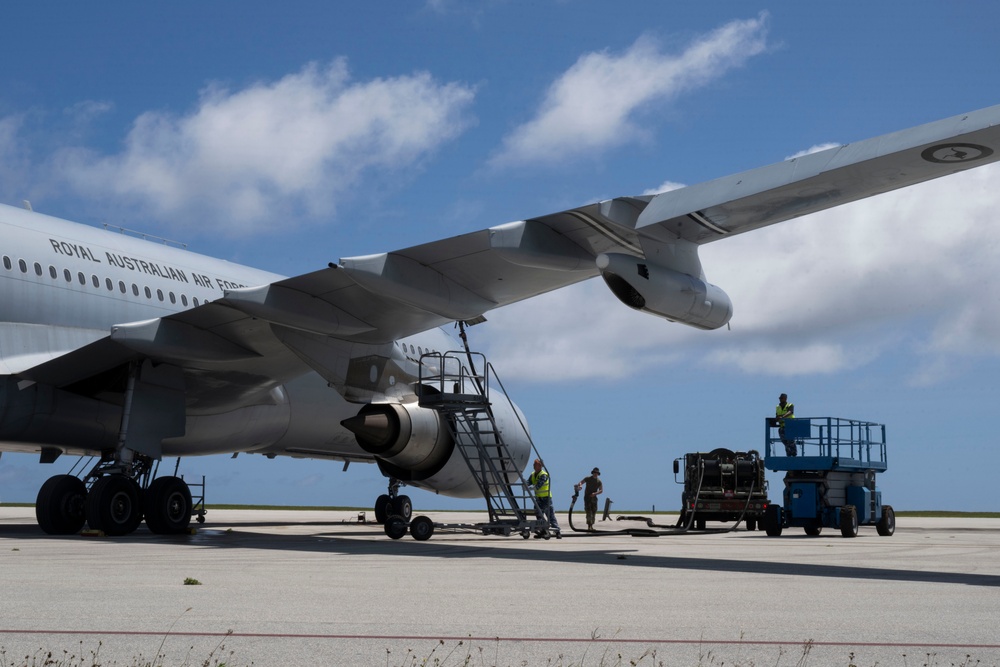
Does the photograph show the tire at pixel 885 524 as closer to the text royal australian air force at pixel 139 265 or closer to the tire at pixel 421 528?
the tire at pixel 421 528

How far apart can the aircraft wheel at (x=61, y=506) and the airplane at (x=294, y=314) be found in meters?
0.03

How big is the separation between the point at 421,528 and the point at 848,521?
926cm

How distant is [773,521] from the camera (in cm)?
2200

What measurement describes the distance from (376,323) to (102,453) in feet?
19.9

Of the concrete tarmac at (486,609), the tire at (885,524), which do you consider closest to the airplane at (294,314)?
the concrete tarmac at (486,609)

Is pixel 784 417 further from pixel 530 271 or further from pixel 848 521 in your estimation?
pixel 530 271

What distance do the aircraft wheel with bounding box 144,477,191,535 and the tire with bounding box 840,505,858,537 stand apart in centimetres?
1245

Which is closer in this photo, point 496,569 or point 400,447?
point 496,569

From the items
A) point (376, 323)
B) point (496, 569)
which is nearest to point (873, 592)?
point (496, 569)

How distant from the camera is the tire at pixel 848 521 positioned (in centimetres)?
2112

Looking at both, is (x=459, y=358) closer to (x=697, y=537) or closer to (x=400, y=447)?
→ (x=400, y=447)

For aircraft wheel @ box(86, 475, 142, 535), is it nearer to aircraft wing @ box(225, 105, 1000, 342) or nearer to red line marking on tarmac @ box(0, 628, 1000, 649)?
aircraft wing @ box(225, 105, 1000, 342)

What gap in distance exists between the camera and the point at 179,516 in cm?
1688

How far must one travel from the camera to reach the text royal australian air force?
16.1 m
